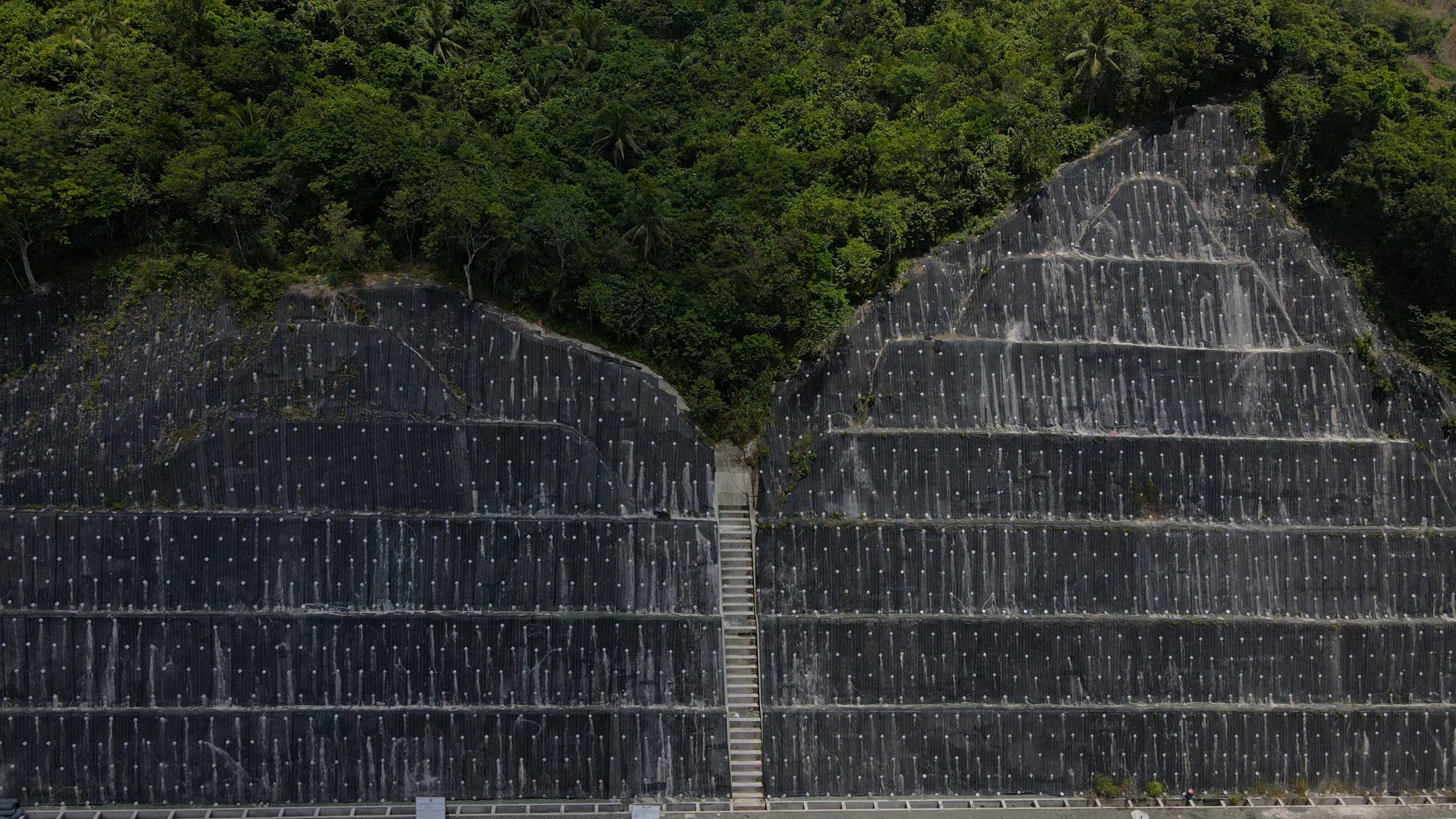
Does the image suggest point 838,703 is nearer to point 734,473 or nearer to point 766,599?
point 766,599

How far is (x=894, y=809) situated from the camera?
39.5m

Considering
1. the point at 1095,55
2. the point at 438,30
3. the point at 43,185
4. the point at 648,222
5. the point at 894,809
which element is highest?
the point at 438,30

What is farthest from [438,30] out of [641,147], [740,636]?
[740,636]

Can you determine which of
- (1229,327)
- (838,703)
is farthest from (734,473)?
(1229,327)

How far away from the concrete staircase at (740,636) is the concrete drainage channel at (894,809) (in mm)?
1152

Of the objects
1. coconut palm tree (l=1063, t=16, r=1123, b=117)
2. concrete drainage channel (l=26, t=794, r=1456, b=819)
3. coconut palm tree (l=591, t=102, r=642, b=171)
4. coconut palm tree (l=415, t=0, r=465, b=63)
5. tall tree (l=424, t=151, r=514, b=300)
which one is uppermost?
coconut palm tree (l=415, t=0, r=465, b=63)

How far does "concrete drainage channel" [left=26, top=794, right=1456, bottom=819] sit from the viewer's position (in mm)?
37969

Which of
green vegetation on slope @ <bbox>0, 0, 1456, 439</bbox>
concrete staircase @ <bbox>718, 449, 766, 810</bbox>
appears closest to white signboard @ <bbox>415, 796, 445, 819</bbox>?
concrete staircase @ <bbox>718, 449, 766, 810</bbox>

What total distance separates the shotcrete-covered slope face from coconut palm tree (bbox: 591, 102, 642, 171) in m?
13.4

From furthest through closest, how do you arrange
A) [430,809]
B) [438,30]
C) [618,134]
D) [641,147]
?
[438,30], [641,147], [618,134], [430,809]

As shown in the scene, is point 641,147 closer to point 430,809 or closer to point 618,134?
point 618,134

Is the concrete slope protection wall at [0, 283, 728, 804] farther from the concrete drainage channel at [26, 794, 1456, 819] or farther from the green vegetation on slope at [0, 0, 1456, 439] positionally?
the green vegetation on slope at [0, 0, 1456, 439]

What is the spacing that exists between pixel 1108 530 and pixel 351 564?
27803 mm

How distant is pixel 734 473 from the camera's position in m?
42.7
